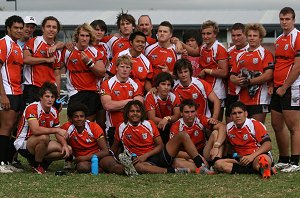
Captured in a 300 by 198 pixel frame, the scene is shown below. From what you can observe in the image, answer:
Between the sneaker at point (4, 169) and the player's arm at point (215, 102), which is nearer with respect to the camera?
the sneaker at point (4, 169)

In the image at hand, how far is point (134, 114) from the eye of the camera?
329 inches

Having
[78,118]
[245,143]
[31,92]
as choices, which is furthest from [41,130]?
[245,143]

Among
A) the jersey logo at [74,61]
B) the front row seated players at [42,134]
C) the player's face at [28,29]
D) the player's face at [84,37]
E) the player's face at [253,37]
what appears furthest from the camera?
the player's face at [28,29]

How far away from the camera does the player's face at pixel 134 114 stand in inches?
328

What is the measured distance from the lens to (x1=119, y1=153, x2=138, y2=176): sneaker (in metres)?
7.87

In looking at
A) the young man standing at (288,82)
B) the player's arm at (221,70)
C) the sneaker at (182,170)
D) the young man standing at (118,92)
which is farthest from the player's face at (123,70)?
the young man standing at (288,82)

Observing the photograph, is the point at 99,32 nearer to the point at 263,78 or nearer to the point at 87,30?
the point at 87,30

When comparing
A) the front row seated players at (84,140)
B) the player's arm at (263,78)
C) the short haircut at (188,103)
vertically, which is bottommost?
the front row seated players at (84,140)

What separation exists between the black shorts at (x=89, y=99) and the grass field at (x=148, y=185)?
53.5 inches

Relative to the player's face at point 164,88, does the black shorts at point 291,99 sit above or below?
below

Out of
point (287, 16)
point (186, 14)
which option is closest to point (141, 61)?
point (287, 16)

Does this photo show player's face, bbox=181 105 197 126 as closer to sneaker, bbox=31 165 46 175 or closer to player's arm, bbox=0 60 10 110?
sneaker, bbox=31 165 46 175

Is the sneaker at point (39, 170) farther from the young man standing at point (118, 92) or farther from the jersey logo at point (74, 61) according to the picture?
the jersey logo at point (74, 61)

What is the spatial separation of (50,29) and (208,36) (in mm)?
2338
